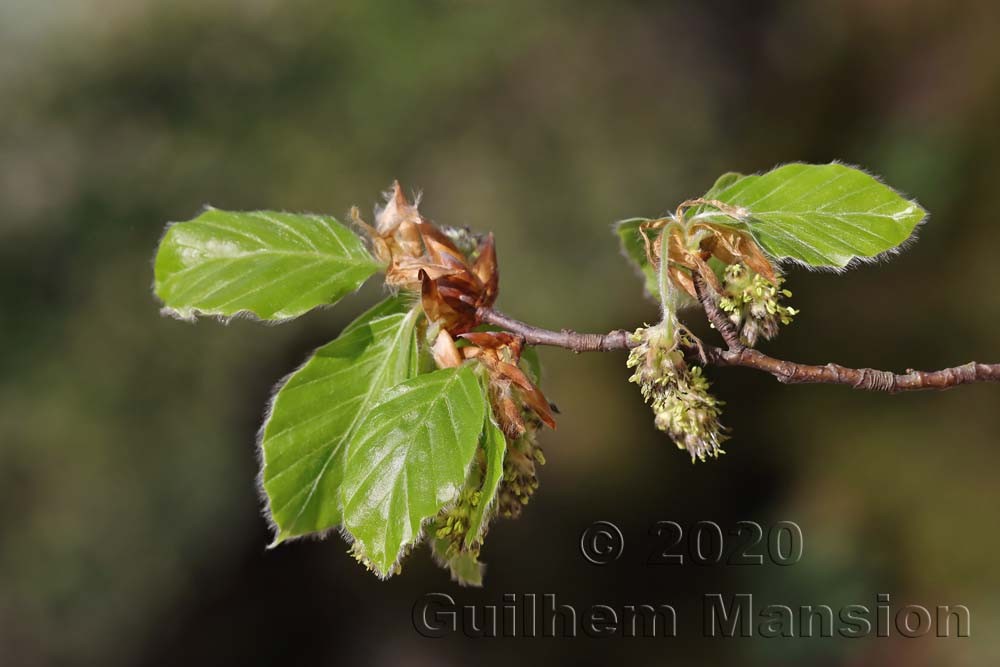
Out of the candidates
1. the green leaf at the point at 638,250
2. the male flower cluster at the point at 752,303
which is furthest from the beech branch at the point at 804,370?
the green leaf at the point at 638,250

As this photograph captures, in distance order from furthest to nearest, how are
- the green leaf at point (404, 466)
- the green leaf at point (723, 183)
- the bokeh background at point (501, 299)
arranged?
the bokeh background at point (501, 299)
the green leaf at point (723, 183)
the green leaf at point (404, 466)

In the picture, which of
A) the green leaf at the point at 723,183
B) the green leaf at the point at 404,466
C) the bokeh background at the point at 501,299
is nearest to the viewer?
Result: the green leaf at the point at 404,466

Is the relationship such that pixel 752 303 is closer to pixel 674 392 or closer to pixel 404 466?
pixel 674 392

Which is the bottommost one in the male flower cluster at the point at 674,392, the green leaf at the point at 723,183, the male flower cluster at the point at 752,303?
the male flower cluster at the point at 674,392

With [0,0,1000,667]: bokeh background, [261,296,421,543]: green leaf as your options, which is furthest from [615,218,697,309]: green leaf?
[0,0,1000,667]: bokeh background

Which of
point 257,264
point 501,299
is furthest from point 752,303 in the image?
point 501,299

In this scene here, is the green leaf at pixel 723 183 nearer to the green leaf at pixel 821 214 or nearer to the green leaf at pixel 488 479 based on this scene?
the green leaf at pixel 821 214
